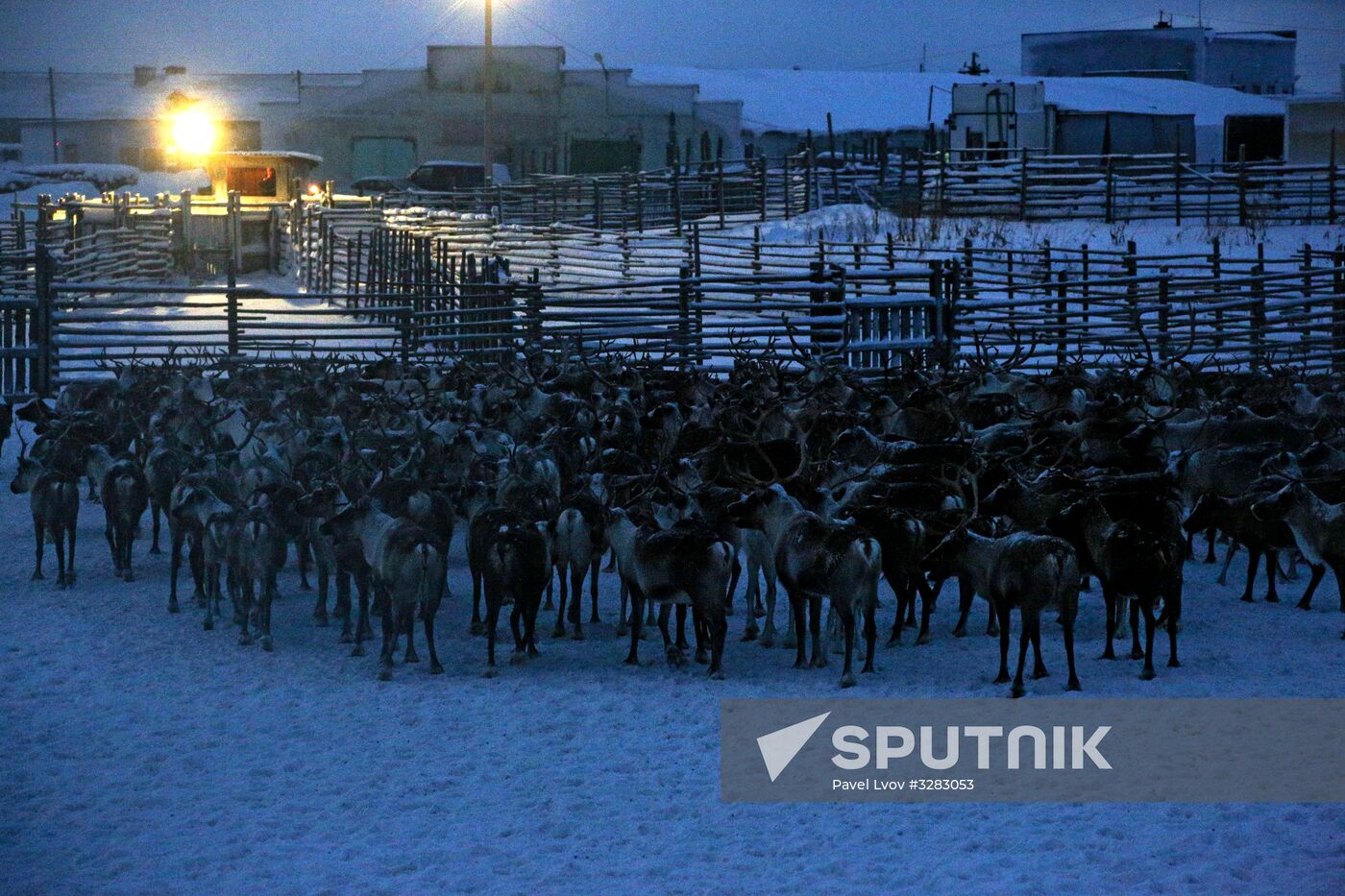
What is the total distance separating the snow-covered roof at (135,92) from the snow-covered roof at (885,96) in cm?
1378

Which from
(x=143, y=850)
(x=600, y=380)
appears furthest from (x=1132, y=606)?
(x=600, y=380)

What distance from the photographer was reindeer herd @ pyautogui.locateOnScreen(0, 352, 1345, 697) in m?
9.20

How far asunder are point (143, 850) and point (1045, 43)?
57.9 m

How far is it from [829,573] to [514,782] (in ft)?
7.63

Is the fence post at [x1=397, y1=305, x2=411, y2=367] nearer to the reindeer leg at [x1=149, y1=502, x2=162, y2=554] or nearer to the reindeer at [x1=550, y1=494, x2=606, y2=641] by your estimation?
the reindeer leg at [x1=149, y1=502, x2=162, y2=554]

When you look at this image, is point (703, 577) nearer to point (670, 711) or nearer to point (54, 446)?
point (670, 711)

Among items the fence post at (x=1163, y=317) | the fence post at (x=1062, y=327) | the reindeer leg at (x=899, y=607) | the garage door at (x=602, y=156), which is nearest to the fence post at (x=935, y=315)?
the fence post at (x=1062, y=327)

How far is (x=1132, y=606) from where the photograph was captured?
966 cm

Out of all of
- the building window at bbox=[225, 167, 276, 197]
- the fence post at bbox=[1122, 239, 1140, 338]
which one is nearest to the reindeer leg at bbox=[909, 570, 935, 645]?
the fence post at bbox=[1122, 239, 1140, 338]

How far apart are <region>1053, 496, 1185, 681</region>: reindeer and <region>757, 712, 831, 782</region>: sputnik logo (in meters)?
2.05

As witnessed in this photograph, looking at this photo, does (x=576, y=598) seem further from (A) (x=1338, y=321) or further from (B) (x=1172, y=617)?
(A) (x=1338, y=321)

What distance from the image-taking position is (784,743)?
7.79 meters

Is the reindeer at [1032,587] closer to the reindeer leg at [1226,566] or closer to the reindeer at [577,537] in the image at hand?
the reindeer at [577,537]

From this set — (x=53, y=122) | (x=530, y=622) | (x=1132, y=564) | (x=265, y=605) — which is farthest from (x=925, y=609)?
(x=53, y=122)
